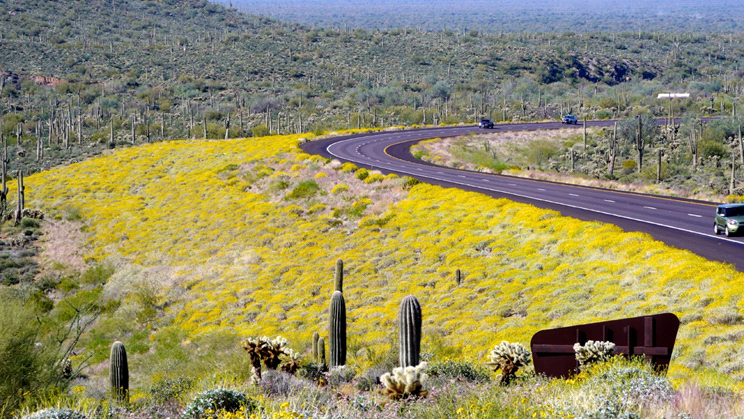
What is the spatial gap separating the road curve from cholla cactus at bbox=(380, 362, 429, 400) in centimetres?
1095

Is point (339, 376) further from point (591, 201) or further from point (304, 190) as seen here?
point (304, 190)

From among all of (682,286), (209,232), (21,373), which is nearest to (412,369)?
(21,373)

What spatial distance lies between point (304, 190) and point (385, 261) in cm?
1492

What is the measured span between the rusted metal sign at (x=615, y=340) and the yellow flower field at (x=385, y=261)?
10.2 feet

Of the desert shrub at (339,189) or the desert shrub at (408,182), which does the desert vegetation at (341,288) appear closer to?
the desert shrub at (339,189)

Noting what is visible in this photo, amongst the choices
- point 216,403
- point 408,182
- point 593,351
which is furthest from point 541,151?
point 216,403

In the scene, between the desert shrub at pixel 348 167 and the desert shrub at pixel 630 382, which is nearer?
the desert shrub at pixel 630 382

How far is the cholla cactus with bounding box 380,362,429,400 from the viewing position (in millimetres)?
10453

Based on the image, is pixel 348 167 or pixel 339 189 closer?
pixel 339 189

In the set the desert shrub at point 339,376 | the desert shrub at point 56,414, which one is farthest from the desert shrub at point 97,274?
the desert shrub at point 56,414

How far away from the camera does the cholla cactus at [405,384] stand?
10.5 m

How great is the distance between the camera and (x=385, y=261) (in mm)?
26297

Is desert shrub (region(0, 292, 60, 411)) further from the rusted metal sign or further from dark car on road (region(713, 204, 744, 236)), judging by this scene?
dark car on road (region(713, 204, 744, 236))

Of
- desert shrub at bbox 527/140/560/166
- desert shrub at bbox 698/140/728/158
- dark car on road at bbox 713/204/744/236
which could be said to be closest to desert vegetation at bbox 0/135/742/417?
dark car on road at bbox 713/204/744/236
